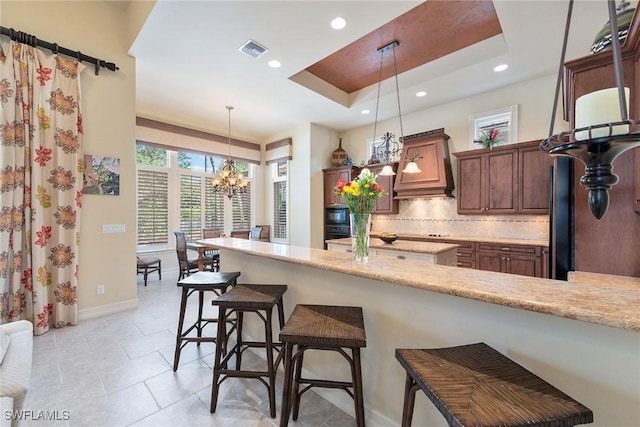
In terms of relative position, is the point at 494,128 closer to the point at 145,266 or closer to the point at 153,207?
the point at 145,266

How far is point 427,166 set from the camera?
450 cm

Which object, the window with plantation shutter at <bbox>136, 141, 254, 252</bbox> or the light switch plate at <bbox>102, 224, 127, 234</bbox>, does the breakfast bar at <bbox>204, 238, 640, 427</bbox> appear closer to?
the light switch plate at <bbox>102, 224, 127, 234</bbox>

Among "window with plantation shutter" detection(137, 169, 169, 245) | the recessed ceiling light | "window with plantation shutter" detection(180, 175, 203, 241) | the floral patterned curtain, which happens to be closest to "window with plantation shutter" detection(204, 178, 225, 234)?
"window with plantation shutter" detection(180, 175, 203, 241)

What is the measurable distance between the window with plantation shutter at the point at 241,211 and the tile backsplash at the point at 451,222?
132 inches

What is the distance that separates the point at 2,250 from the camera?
2.55 meters

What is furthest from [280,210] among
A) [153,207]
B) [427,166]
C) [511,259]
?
[511,259]

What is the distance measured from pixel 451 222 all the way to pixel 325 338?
13.6ft

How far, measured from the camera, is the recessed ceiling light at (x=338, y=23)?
2.71 m

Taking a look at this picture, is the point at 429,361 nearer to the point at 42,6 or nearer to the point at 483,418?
the point at 483,418

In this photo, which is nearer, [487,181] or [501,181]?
[501,181]

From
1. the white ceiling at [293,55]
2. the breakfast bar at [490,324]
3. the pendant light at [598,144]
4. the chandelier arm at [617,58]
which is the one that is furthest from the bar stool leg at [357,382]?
the white ceiling at [293,55]

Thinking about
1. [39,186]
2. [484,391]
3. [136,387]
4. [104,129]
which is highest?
[104,129]

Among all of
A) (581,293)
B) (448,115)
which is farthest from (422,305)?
(448,115)

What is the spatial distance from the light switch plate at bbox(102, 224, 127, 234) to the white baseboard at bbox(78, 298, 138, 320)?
93 centimetres
